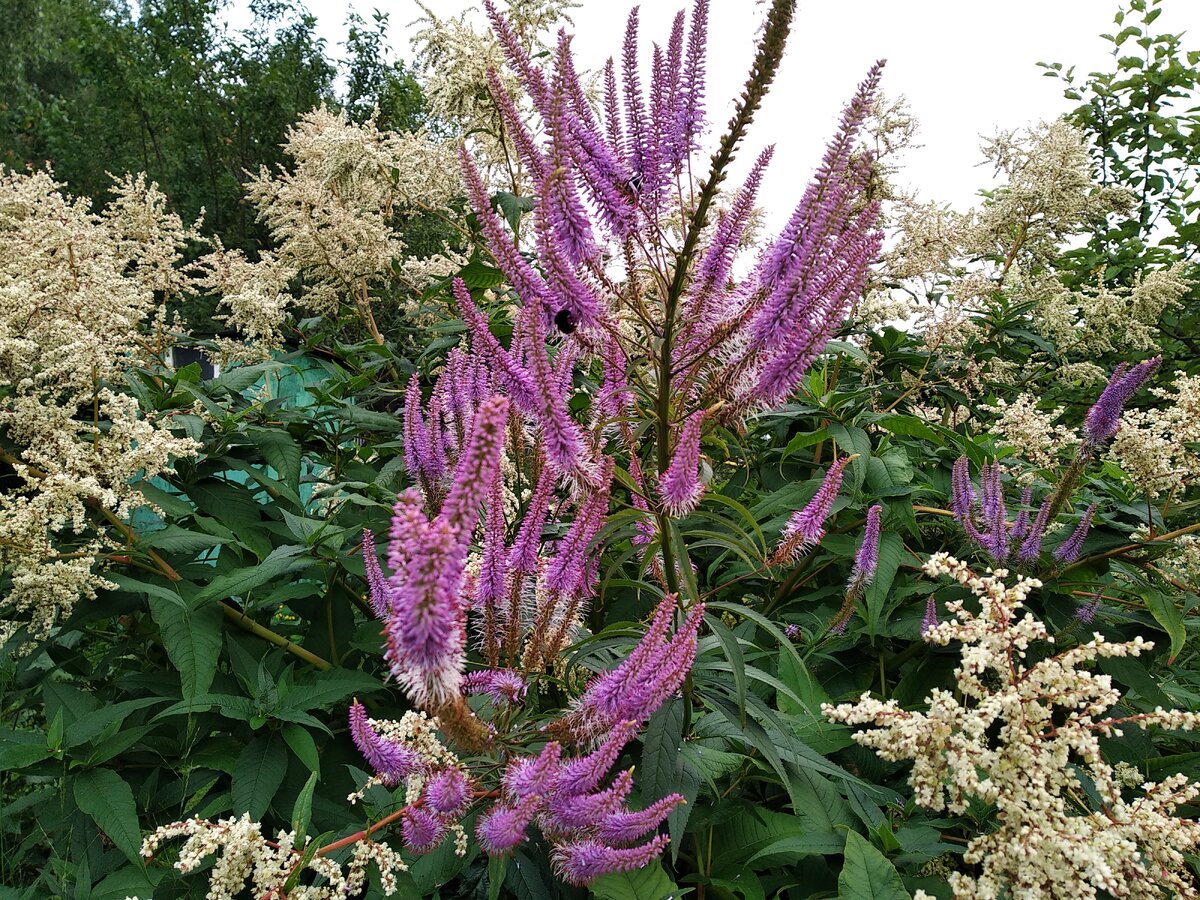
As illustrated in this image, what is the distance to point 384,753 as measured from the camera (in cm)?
153

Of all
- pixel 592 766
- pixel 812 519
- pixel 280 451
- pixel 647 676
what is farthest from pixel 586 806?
pixel 280 451

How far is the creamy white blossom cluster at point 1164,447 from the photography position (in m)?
2.34

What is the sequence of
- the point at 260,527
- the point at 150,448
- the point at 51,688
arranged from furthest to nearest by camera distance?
the point at 260,527 < the point at 51,688 < the point at 150,448

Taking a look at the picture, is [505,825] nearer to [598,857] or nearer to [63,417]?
[598,857]

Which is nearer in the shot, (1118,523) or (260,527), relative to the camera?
(1118,523)

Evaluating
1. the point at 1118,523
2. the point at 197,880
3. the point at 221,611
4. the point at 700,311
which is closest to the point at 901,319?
the point at 1118,523

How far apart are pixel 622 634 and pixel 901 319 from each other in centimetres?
284

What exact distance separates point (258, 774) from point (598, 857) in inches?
48.8

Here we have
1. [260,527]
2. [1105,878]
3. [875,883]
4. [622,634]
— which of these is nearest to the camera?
[1105,878]

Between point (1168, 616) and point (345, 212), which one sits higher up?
point (345, 212)

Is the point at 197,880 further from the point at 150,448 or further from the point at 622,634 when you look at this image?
the point at 622,634

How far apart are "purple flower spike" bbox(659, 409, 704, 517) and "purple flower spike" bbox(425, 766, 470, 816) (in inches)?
24.5

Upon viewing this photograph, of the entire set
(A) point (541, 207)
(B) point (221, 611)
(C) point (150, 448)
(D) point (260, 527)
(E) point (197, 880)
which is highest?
(A) point (541, 207)

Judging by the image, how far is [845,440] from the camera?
2.59 meters
